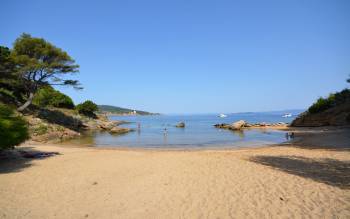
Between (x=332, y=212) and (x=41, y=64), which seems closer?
(x=332, y=212)

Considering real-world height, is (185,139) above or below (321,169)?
above

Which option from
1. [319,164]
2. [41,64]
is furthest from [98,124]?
[319,164]

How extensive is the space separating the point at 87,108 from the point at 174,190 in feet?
169

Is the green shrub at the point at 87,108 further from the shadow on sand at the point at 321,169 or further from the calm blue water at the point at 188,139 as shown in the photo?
the shadow on sand at the point at 321,169

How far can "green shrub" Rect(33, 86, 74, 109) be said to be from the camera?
48.2m

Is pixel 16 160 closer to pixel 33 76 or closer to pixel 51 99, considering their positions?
pixel 33 76

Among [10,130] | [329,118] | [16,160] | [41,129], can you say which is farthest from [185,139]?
[329,118]

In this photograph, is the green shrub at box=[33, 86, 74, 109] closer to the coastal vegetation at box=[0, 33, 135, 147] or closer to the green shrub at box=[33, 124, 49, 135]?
the coastal vegetation at box=[0, 33, 135, 147]

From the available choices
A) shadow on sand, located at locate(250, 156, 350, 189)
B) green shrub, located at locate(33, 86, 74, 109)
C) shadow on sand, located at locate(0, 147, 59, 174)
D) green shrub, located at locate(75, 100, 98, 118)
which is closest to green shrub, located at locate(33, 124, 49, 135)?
shadow on sand, located at locate(0, 147, 59, 174)

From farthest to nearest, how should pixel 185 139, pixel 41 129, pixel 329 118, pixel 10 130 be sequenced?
pixel 329 118 → pixel 185 139 → pixel 41 129 → pixel 10 130

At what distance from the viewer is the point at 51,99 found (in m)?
50.3

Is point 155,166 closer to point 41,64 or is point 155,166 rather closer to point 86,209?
point 86,209

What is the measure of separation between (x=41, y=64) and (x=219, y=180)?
2942cm

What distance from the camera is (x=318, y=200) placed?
7293 millimetres
